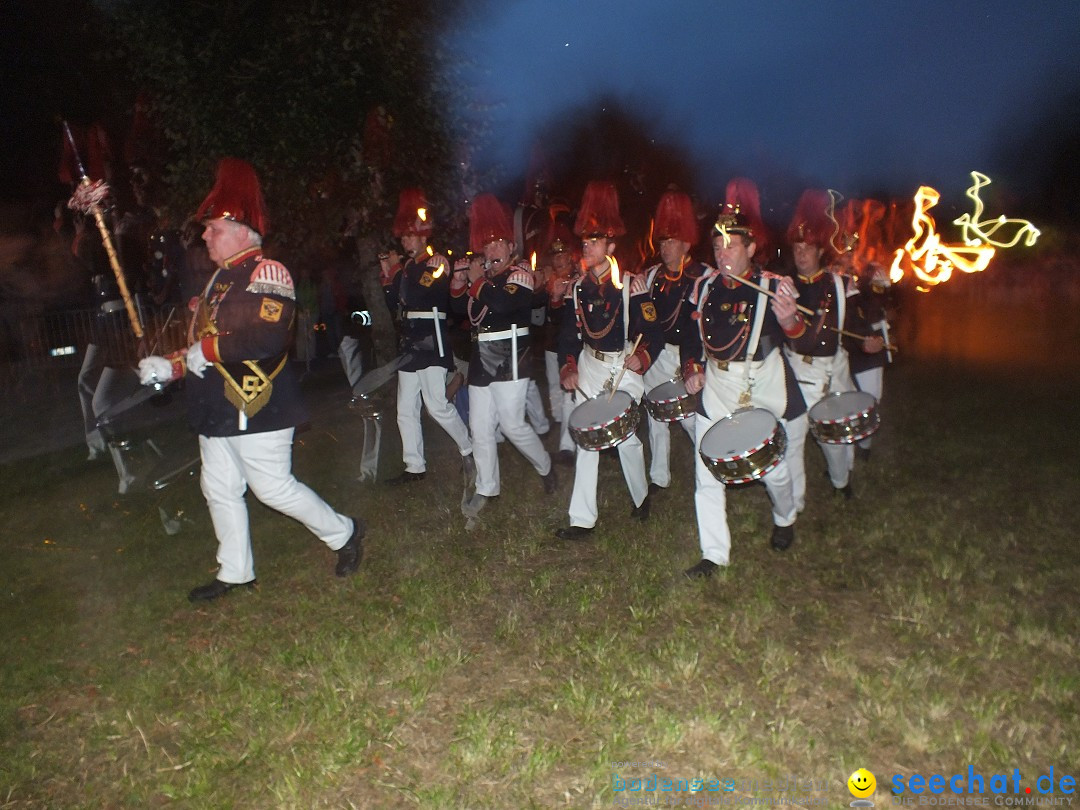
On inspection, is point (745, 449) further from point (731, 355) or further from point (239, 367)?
point (239, 367)

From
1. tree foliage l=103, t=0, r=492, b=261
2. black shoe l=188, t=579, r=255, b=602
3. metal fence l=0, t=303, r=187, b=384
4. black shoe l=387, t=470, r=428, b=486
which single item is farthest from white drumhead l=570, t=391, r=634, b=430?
metal fence l=0, t=303, r=187, b=384

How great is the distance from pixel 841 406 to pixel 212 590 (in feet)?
13.4

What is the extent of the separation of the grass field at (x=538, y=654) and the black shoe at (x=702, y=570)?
6 cm

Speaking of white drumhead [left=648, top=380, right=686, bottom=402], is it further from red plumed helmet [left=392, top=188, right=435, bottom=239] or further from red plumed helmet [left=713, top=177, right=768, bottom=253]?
red plumed helmet [left=392, top=188, right=435, bottom=239]

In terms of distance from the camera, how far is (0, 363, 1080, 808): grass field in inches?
134

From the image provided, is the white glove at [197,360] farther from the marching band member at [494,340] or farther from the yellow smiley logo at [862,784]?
the yellow smiley logo at [862,784]

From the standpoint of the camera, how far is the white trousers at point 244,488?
15.9ft

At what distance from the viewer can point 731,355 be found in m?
5.02

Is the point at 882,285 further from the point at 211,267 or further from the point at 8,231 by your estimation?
the point at 8,231

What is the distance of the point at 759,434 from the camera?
4629 mm

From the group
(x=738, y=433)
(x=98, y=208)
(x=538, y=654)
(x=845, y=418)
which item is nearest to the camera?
(x=538, y=654)

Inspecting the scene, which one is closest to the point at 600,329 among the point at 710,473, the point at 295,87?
the point at 710,473

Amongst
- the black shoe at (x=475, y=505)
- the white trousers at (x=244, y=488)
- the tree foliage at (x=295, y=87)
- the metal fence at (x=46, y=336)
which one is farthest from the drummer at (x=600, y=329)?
the metal fence at (x=46, y=336)

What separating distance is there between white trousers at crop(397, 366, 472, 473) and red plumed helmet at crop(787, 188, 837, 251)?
9.96ft
